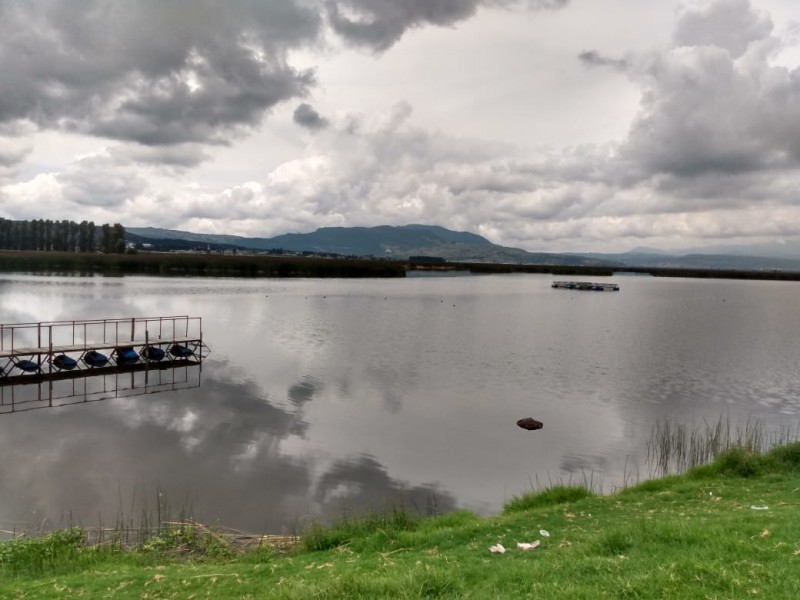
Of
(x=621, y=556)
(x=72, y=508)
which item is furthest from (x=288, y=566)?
(x=72, y=508)

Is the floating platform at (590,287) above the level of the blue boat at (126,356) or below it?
above

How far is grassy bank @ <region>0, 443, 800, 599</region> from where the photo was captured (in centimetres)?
862

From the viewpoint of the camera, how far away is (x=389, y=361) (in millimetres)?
47344

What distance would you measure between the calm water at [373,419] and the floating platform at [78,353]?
3.96 m

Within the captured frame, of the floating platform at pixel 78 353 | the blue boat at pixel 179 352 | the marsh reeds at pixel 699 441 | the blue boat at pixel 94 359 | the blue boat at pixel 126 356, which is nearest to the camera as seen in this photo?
the marsh reeds at pixel 699 441

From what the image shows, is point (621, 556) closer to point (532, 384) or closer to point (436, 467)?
point (436, 467)

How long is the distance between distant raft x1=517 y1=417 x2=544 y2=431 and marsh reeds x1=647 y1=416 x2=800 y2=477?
18.5ft

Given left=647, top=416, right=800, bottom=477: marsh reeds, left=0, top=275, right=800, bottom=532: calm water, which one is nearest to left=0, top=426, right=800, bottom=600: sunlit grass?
left=0, top=275, right=800, bottom=532: calm water

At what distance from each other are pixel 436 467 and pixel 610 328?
2280 inches

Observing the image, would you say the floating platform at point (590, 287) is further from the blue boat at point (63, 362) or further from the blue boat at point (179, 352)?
the blue boat at point (63, 362)

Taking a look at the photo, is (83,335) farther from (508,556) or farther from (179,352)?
(508,556)

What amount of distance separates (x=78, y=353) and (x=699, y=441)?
1994 inches

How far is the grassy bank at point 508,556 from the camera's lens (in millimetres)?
8625

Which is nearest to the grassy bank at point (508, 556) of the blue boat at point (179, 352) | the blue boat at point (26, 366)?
the blue boat at point (26, 366)
